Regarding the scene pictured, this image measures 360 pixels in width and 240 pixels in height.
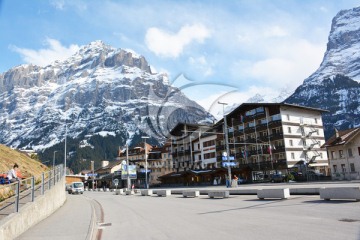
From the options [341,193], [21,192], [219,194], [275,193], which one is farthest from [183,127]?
[21,192]

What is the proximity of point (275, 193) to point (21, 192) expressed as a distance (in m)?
15.1

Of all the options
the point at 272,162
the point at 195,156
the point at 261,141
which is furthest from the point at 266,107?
the point at 195,156

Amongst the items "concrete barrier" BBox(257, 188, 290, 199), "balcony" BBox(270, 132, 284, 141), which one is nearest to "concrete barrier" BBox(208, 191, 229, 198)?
"concrete barrier" BBox(257, 188, 290, 199)

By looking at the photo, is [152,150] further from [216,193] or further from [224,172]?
[216,193]

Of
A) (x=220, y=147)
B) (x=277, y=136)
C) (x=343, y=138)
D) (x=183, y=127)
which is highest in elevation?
(x=183, y=127)

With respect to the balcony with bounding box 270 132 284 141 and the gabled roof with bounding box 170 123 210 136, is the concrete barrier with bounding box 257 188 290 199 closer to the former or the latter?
the balcony with bounding box 270 132 284 141

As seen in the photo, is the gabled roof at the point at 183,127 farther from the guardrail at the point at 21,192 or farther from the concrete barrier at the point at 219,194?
the guardrail at the point at 21,192

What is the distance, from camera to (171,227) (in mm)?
12367

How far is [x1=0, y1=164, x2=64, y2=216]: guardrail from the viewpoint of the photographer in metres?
11.2

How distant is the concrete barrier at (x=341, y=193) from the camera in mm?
16469

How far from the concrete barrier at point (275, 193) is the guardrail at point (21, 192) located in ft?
42.6

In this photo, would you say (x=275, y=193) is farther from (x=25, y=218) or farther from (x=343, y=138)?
(x=343, y=138)

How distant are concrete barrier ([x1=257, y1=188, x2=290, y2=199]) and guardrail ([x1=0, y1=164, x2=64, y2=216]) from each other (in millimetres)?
12984

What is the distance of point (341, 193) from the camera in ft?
56.2
